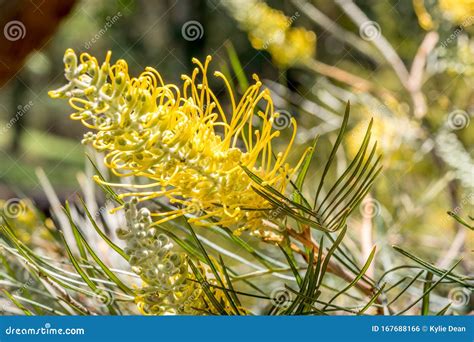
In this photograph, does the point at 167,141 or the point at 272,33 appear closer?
the point at 167,141

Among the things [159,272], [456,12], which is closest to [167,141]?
[159,272]

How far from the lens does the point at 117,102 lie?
219mm

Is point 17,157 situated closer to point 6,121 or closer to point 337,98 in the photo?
point 6,121

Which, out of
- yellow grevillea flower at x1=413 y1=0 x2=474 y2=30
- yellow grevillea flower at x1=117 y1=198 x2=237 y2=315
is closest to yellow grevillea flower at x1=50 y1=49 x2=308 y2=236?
yellow grevillea flower at x1=117 y1=198 x2=237 y2=315

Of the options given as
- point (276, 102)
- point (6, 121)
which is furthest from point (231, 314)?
point (6, 121)

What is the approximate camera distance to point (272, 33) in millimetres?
473

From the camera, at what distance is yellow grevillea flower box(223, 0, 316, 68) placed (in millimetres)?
468

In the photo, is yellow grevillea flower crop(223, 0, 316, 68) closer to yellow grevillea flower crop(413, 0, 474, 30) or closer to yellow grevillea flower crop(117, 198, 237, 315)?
yellow grevillea flower crop(413, 0, 474, 30)

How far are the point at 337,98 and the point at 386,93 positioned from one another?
0.25ft

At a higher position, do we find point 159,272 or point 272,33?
point 272,33

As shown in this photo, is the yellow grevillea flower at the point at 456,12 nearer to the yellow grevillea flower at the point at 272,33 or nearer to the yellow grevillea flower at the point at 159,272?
the yellow grevillea flower at the point at 272,33

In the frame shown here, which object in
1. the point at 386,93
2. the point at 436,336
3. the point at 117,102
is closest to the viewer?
the point at 117,102

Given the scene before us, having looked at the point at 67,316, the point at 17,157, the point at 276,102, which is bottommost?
the point at 67,316

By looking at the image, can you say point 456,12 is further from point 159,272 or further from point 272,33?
point 159,272
